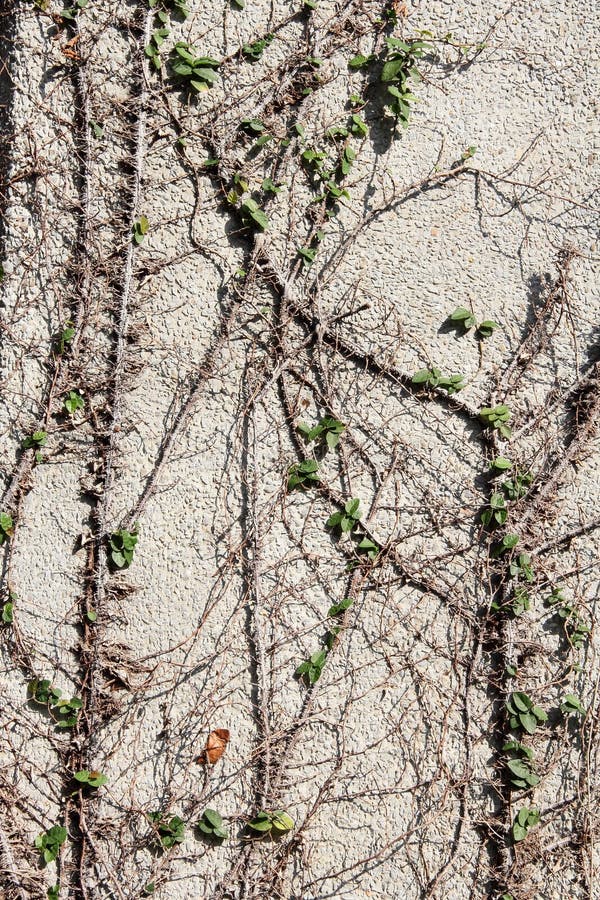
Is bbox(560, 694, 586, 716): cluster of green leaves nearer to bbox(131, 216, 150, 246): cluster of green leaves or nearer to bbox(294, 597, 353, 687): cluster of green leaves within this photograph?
bbox(294, 597, 353, 687): cluster of green leaves

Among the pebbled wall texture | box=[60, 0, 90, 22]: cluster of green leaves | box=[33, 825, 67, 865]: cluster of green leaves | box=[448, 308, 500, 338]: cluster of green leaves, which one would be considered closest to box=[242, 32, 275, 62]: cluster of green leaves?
the pebbled wall texture

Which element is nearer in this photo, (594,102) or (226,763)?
(226,763)

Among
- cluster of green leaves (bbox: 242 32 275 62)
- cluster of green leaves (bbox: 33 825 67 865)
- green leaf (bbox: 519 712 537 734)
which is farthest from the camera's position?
cluster of green leaves (bbox: 242 32 275 62)

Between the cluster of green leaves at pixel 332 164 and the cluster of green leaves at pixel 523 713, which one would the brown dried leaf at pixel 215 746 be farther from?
the cluster of green leaves at pixel 332 164

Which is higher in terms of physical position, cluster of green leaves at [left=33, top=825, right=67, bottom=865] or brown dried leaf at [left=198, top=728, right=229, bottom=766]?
brown dried leaf at [left=198, top=728, right=229, bottom=766]

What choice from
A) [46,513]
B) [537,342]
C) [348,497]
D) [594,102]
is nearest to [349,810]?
[348,497]

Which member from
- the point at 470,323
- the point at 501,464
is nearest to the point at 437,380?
the point at 470,323

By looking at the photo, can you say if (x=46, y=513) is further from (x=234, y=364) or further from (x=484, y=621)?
(x=484, y=621)
